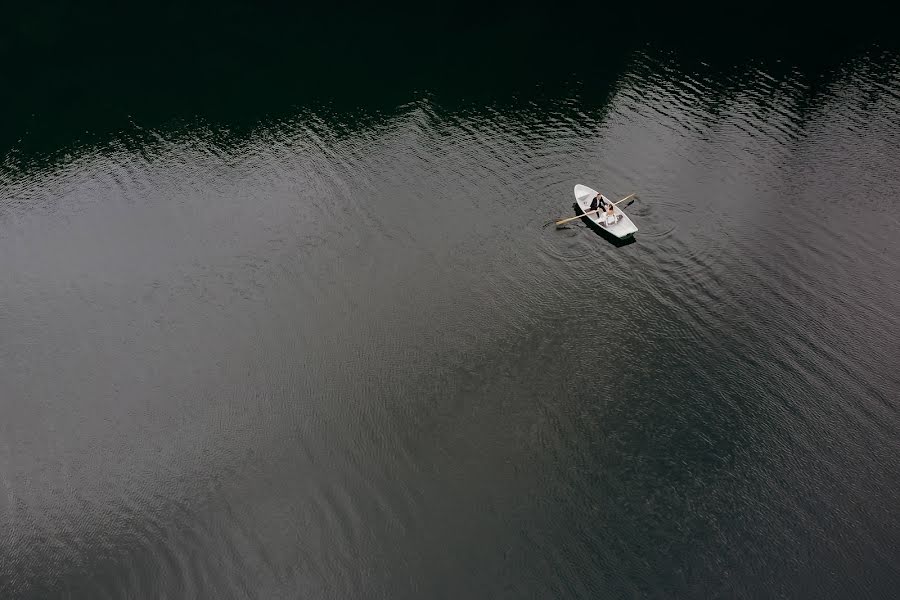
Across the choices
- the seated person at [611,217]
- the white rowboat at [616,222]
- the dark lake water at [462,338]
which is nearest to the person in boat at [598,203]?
the white rowboat at [616,222]

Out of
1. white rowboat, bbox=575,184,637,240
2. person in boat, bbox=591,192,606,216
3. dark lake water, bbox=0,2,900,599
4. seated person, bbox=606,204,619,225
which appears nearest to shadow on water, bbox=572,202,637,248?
white rowboat, bbox=575,184,637,240

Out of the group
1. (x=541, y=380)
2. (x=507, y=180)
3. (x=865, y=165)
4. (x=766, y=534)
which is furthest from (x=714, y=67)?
(x=766, y=534)

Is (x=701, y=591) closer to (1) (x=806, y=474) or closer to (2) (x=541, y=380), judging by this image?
(1) (x=806, y=474)

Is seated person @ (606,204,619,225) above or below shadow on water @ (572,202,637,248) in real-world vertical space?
above

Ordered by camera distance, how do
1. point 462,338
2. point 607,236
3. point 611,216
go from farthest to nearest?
point 611,216 < point 607,236 < point 462,338

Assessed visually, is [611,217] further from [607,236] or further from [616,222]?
A: [607,236]

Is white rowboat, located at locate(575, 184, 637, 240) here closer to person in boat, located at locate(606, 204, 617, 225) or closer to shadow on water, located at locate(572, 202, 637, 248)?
person in boat, located at locate(606, 204, 617, 225)

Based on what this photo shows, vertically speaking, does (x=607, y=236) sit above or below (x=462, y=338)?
above

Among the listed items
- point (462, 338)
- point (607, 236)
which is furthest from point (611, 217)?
point (462, 338)

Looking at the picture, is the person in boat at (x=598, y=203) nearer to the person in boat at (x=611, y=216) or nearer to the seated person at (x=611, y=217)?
the person in boat at (x=611, y=216)
